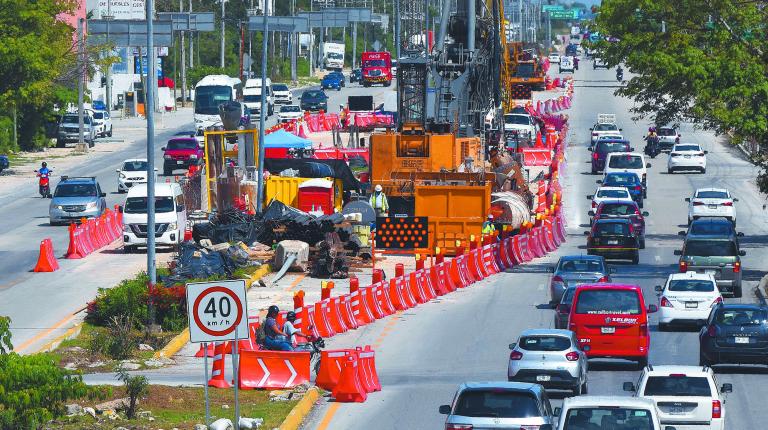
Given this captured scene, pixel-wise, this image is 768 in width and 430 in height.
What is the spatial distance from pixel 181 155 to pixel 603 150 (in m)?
19.5

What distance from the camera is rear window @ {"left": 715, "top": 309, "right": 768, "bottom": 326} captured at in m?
29.7

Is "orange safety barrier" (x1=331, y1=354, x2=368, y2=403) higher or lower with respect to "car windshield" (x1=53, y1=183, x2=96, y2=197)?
higher

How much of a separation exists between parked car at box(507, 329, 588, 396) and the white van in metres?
23.6

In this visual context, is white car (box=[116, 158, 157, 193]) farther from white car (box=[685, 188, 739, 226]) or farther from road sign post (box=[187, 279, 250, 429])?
road sign post (box=[187, 279, 250, 429])

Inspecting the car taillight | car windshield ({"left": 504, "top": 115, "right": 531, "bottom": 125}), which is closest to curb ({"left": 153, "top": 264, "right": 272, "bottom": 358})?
the car taillight

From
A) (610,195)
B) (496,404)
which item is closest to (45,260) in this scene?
(610,195)

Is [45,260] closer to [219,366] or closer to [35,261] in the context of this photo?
[35,261]

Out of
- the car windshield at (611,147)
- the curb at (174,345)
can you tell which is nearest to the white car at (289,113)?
the car windshield at (611,147)

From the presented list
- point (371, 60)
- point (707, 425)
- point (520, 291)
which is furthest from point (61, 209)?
point (371, 60)

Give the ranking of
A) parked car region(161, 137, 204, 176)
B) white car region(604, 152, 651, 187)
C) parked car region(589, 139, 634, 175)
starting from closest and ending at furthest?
white car region(604, 152, 651, 187)
parked car region(161, 137, 204, 176)
parked car region(589, 139, 634, 175)

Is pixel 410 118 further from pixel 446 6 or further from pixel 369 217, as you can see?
pixel 369 217

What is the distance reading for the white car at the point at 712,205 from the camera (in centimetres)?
5693

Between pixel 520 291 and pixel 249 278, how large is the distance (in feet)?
23.4

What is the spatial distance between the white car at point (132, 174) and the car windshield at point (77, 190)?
34.3 ft
